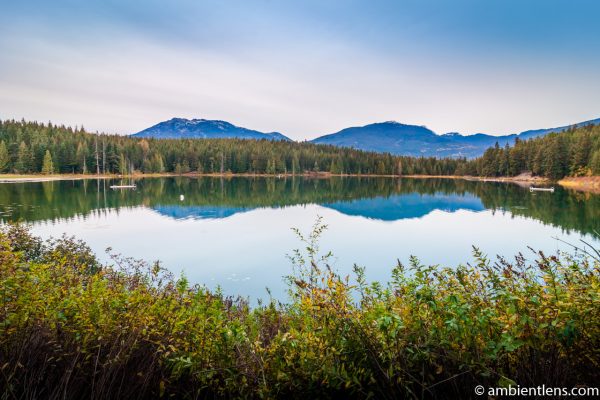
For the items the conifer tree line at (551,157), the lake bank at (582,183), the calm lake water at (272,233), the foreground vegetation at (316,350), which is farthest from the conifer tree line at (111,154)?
Answer: the foreground vegetation at (316,350)

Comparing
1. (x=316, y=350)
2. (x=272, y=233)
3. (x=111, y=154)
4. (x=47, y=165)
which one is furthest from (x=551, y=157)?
(x=47, y=165)

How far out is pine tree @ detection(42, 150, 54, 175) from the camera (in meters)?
124

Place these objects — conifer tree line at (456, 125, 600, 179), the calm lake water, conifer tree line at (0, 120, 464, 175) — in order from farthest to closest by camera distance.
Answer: conifer tree line at (0, 120, 464, 175) < conifer tree line at (456, 125, 600, 179) < the calm lake water

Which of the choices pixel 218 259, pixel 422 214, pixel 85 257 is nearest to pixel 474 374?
pixel 85 257

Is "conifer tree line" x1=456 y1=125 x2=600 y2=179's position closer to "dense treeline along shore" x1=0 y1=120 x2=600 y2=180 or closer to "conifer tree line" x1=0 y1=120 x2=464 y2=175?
"dense treeline along shore" x1=0 y1=120 x2=600 y2=180

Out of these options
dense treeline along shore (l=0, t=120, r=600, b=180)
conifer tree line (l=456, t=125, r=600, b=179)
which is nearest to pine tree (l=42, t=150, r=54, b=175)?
dense treeline along shore (l=0, t=120, r=600, b=180)

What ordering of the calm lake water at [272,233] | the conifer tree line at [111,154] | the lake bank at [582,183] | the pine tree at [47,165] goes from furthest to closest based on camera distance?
1. the conifer tree line at [111,154]
2. the pine tree at [47,165]
3. the lake bank at [582,183]
4. the calm lake water at [272,233]

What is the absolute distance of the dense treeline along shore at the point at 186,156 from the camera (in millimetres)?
120250

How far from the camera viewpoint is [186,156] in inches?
7013

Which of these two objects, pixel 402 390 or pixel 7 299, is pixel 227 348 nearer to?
pixel 402 390

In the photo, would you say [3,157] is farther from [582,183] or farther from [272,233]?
[582,183]

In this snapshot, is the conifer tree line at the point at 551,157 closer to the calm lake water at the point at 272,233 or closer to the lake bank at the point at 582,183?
the lake bank at the point at 582,183

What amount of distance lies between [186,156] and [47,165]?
62850 mm

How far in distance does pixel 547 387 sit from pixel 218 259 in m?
22.5
